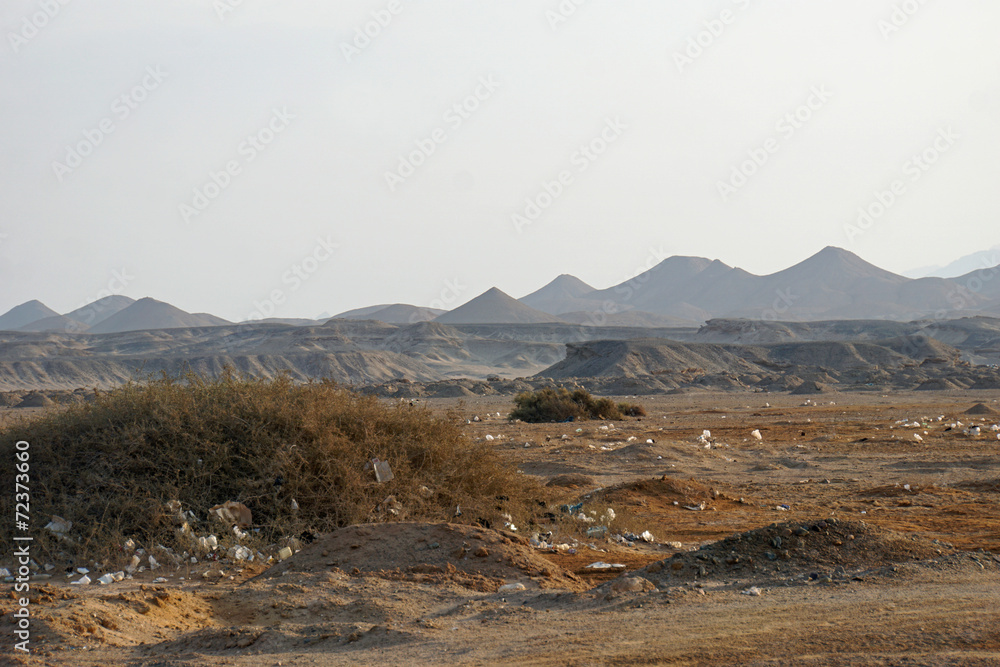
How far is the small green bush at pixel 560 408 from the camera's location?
3169cm

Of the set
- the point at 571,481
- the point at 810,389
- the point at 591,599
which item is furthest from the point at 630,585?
the point at 810,389

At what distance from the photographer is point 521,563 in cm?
762

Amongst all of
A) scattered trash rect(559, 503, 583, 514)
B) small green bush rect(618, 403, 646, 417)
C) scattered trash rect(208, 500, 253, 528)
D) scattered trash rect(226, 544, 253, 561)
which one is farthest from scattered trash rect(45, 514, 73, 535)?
small green bush rect(618, 403, 646, 417)

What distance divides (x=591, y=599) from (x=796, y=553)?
2.08m

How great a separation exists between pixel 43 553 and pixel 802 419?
26695 mm

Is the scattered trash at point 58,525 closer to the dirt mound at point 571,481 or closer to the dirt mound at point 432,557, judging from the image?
the dirt mound at point 432,557

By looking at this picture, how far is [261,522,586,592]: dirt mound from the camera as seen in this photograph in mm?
7332

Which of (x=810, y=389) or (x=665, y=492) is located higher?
(x=665, y=492)

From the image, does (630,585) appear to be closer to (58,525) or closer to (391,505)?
(391,505)

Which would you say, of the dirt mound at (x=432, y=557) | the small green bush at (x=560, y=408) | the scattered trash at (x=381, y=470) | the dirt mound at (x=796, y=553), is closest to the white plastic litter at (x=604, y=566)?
the dirt mound at (x=432, y=557)

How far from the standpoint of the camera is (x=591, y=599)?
6.34 metres

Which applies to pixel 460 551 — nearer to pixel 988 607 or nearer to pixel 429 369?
pixel 988 607

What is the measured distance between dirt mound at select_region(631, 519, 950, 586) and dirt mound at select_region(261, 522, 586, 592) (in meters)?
1.01

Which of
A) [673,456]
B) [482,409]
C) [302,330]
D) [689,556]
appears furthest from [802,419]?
[302,330]
